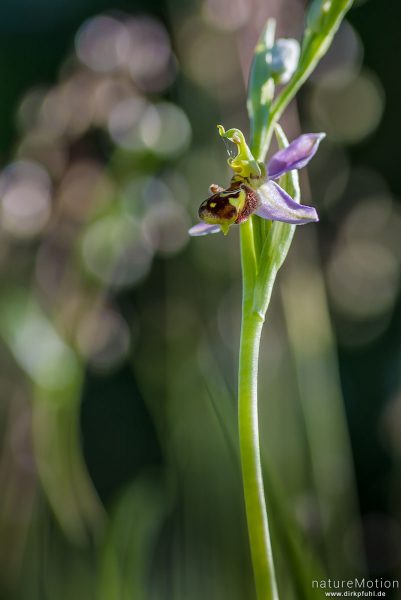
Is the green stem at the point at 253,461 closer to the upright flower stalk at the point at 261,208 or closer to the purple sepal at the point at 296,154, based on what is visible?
the upright flower stalk at the point at 261,208

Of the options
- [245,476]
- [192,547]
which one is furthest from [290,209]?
[192,547]

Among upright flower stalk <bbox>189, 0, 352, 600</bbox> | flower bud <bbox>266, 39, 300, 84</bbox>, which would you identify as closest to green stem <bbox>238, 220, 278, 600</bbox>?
upright flower stalk <bbox>189, 0, 352, 600</bbox>

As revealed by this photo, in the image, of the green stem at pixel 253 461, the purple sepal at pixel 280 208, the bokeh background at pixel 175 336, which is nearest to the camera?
the green stem at pixel 253 461

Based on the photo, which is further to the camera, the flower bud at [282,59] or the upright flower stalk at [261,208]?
the flower bud at [282,59]

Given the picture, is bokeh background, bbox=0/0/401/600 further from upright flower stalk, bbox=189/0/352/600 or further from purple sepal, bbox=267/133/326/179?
purple sepal, bbox=267/133/326/179

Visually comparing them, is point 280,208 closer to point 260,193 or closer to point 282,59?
point 260,193

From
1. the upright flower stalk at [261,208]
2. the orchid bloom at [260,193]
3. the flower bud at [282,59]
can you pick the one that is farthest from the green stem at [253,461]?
the flower bud at [282,59]

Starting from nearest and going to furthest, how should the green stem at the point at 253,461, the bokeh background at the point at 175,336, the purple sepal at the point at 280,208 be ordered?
1. the green stem at the point at 253,461
2. the purple sepal at the point at 280,208
3. the bokeh background at the point at 175,336

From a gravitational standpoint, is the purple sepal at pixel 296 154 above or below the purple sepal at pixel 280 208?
above
